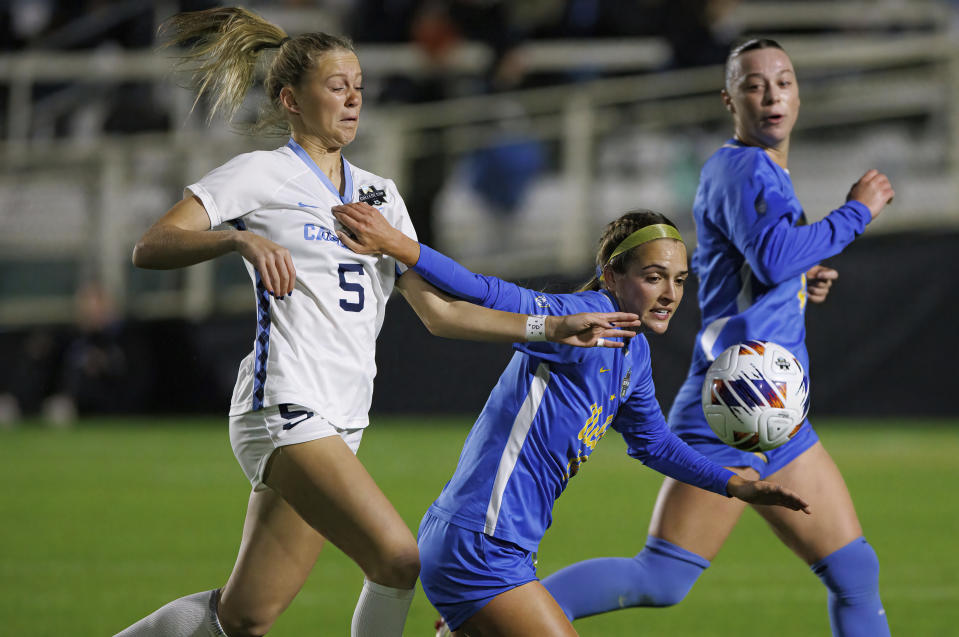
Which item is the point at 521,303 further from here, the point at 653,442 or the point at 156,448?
the point at 156,448

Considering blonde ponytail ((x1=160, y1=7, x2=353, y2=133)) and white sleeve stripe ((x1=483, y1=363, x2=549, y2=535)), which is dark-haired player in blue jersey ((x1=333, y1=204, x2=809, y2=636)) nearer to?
white sleeve stripe ((x1=483, y1=363, x2=549, y2=535))

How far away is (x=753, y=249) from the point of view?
410 centimetres

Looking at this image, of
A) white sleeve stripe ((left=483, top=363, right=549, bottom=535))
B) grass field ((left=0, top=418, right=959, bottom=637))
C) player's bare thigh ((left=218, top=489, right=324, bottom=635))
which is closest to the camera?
white sleeve stripe ((left=483, top=363, right=549, bottom=535))

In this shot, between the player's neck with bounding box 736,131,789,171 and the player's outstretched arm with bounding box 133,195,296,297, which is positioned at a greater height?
the player's neck with bounding box 736,131,789,171

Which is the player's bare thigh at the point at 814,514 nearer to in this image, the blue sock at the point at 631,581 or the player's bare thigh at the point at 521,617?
the blue sock at the point at 631,581

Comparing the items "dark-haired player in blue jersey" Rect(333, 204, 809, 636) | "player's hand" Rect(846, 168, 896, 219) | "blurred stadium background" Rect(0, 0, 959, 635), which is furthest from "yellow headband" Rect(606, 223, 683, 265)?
"blurred stadium background" Rect(0, 0, 959, 635)

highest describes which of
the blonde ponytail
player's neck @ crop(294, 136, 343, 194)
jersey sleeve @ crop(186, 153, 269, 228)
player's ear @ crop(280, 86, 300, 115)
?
the blonde ponytail

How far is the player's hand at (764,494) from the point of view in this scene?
12.0 ft

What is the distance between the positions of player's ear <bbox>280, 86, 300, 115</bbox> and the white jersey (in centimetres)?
15

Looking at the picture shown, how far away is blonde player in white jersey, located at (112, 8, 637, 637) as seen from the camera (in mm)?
3469

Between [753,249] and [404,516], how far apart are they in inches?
196

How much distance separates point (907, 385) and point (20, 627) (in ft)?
32.2

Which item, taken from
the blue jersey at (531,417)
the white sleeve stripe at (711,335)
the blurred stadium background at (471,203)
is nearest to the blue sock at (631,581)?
the blue jersey at (531,417)

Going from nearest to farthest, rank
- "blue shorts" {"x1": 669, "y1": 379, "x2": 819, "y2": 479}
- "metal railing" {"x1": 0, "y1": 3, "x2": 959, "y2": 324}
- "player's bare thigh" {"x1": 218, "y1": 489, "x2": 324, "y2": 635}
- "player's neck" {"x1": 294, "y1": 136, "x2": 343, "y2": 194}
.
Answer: "player's bare thigh" {"x1": 218, "y1": 489, "x2": 324, "y2": 635} → "player's neck" {"x1": 294, "y1": 136, "x2": 343, "y2": 194} → "blue shorts" {"x1": 669, "y1": 379, "x2": 819, "y2": 479} → "metal railing" {"x1": 0, "y1": 3, "x2": 959, "y2": 324}
